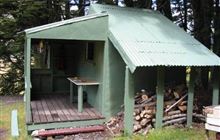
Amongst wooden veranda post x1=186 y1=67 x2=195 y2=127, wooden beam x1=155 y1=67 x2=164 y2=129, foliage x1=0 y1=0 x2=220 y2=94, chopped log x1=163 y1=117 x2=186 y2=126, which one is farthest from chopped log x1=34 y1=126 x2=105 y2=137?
foliage x1=0 y1=0 x2=220 y2=94

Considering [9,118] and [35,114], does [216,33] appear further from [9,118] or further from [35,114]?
[9,118]

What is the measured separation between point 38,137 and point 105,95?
80.6 inches

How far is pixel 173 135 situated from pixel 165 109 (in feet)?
2.90

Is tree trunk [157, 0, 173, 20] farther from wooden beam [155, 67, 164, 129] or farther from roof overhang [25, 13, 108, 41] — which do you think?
wooden beam [155, 67, 164, 129]

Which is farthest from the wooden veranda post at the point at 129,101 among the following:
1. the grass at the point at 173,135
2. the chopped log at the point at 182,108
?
the chopped log at the point at 182,108

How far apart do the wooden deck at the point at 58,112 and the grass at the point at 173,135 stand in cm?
154

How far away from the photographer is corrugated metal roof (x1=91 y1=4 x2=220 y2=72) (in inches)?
264

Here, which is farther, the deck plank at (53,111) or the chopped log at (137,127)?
the deck plank at (53,111)

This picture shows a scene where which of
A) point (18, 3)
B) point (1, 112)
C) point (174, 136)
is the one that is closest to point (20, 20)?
point (18, 3)

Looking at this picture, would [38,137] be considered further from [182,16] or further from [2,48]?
[182,16]

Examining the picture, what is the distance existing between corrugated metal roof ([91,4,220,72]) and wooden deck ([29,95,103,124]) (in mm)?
2068

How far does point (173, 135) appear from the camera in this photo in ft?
21.8

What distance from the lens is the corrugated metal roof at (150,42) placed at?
672 cm

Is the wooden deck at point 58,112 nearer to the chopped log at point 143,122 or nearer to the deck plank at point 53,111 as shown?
the deck plank at point 53,111
